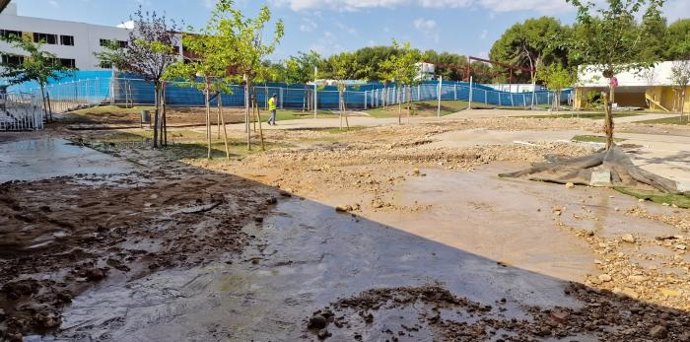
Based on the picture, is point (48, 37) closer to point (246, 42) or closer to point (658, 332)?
point (246, 42)

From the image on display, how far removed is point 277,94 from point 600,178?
37.7 m

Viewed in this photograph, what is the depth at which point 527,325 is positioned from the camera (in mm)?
4559

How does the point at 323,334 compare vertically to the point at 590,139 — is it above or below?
below

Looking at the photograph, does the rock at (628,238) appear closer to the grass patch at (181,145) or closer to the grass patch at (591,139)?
the grass patch at (181,145)

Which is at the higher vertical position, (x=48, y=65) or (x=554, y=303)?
(x=48, y=65)

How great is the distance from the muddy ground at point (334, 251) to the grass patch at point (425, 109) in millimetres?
31950

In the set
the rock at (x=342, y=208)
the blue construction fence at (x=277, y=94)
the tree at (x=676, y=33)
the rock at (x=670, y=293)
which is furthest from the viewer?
the tree at (x=676, y=33)

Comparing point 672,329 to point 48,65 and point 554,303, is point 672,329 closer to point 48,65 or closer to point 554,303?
point 554,303

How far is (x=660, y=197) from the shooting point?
10.2 meters

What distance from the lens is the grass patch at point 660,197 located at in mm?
9766

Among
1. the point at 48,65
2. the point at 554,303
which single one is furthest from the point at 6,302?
the point at 48,65

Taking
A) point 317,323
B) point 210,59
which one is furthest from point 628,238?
point 210,59

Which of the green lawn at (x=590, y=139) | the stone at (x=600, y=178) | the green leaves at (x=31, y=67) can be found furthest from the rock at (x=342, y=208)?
the green leaves at (x=31, y=67)

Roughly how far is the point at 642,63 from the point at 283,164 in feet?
31.0
